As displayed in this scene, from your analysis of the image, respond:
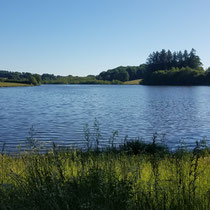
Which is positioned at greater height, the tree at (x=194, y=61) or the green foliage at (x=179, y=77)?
the tree at (x=194, y=61)

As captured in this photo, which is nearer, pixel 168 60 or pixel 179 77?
pixel 179 77

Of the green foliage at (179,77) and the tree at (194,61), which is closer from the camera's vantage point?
the green foliage at (179,77)

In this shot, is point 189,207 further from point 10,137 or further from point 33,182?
point 10,137

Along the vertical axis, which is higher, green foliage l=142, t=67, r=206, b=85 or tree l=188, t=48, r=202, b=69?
tree l=188, t=48, r=202, b=69

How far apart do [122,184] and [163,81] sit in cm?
15881

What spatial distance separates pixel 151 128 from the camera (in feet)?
85.6

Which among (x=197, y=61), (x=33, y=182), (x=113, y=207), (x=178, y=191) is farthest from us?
(x=197, y=61)

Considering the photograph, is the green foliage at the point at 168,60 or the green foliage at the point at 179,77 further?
the green foliage at the point at 168,60

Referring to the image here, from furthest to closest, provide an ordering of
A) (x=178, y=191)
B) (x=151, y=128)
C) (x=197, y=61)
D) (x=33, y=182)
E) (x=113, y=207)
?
1. (x=197, y=61)
2. (x=151, y=128)
3. (x=33, y=182)
4. (x=178, y=191)
5. (x=113, y=207)

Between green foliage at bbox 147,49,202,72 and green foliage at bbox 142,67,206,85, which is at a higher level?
green foliage at bbox 147,49,202,72

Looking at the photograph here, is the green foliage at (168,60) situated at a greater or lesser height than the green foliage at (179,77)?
greater

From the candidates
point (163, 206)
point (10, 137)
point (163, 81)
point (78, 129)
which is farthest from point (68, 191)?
point (163, 81)

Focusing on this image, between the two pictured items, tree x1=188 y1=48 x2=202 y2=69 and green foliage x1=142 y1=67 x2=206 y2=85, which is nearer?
green foliage x1=142 y1=67 x2=206 y2=85

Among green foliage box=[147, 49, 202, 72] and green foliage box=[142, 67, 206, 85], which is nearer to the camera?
green foliage box=[142, 67, 206, 85]
